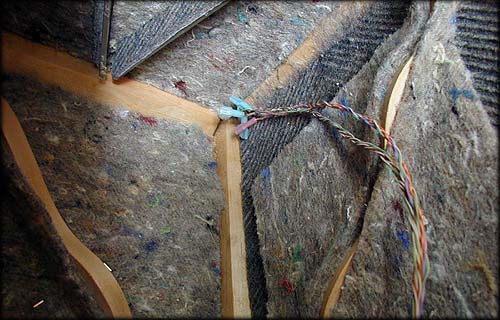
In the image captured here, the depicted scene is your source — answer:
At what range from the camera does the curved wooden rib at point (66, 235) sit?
27.6 inches

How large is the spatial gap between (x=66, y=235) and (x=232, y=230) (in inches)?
15.3

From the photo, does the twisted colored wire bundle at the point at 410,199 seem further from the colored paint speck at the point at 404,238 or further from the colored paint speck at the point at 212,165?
the colored paint speck at the point at 212,165

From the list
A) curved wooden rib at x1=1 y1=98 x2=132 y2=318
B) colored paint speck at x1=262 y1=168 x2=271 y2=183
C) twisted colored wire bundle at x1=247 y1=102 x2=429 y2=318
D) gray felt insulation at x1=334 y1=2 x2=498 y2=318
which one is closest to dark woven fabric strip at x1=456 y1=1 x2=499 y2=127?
gray felt insulation at x1=334 y1=2 x2=498 y2=318

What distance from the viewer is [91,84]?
2.96 feet

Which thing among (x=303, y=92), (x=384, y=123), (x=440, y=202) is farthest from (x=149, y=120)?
(x=440, y=202)

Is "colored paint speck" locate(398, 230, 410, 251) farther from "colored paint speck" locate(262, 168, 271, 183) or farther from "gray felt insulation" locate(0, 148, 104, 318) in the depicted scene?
"gray felt insulation" locate(0, 148, 104, 318)

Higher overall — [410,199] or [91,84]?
[410,199]

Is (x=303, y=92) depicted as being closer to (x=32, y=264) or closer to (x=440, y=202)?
(x=440, y=202)

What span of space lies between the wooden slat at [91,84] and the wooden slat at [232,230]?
0.07 meters

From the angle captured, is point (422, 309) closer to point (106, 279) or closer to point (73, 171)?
point (106, 279)

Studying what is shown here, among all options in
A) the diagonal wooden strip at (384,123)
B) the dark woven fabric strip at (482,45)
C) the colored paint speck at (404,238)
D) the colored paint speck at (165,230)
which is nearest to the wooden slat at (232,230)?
the colored paint speck at (165,230)

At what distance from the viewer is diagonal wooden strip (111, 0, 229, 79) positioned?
3.05 feet

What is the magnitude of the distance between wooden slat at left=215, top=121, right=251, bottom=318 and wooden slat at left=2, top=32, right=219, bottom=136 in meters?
0.07

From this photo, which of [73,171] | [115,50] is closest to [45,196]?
[73,171]
